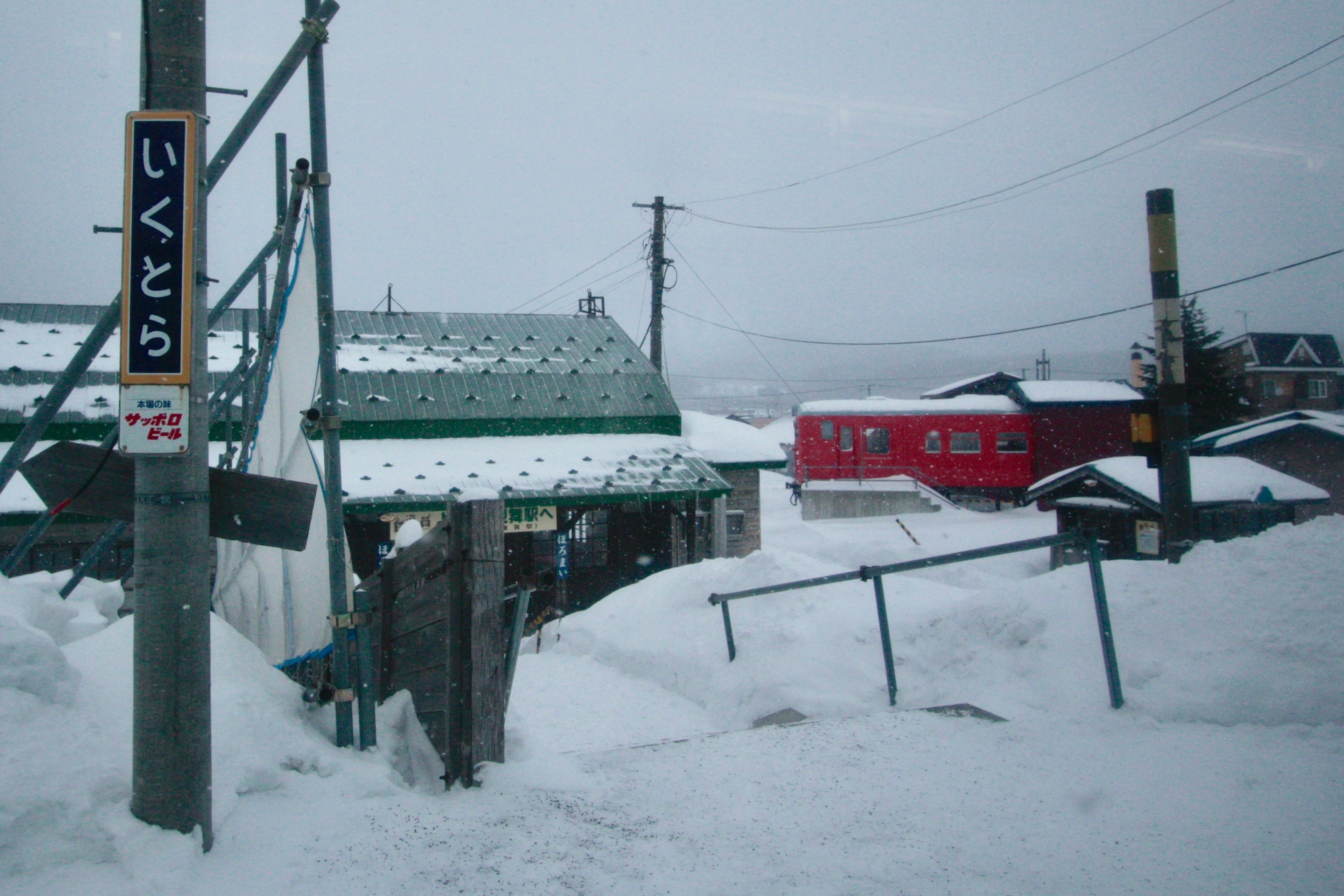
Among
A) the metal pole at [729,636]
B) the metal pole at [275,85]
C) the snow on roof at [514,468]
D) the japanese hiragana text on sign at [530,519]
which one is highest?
the metal pole at [275,85]

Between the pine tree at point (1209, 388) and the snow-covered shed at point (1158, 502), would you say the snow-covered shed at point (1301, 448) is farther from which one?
the pine tree at point (1209, 388)

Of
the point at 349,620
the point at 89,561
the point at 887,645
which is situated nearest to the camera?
the point at 349,620

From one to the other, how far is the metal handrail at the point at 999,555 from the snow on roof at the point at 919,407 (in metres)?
26.8

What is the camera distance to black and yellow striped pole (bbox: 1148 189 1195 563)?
7.85 metres

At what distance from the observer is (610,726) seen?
267 inches

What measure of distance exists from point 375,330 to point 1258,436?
76.3 feet

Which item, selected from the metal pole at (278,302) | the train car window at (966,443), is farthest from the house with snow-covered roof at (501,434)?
the train car window at (966,443)

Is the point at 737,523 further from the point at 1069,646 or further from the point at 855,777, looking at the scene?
A: the point at 855,777

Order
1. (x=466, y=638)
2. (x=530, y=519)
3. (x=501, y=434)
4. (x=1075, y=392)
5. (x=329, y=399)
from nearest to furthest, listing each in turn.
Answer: (x=466, y=638)
(x=329, y=399)
(x=530, y=519)
(x=501, y=434)
(x=1075, y=392)

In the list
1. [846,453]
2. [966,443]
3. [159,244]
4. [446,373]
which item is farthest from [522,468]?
[966,443]

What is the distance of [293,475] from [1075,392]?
3396 cm

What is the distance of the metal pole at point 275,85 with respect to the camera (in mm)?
3604

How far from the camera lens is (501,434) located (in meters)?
15.6

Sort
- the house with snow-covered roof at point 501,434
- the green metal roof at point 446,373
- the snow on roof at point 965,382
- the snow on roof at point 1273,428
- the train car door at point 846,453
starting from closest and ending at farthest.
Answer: the house with snow-covered roof at point 501,434, the green metal roof at point 446,373, the snow on roof at point 1273,428, the train car door at point 846,453, the snow on roof at point 965,382
